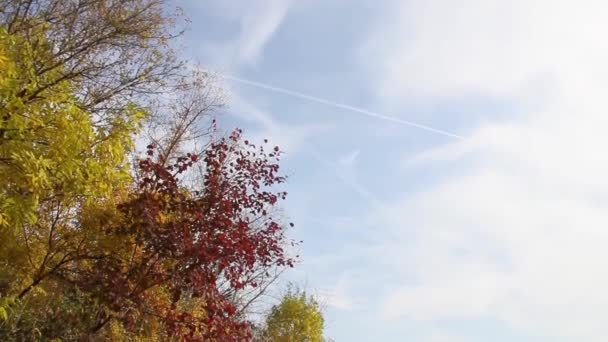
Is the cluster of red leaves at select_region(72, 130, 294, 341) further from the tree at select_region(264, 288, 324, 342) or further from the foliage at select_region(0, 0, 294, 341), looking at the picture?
the tree at select_region(264, 288, 324, 342)

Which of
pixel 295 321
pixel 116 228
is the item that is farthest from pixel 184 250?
pixel 295 321

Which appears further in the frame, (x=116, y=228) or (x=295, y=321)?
(x=295, y=321)

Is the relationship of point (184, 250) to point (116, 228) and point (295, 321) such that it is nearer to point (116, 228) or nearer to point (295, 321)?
point (116, 228)

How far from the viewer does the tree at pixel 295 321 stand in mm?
32469

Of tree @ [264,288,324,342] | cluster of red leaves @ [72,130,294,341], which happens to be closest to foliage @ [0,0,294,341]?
cluster of red leaves @ [72,130,294,341]

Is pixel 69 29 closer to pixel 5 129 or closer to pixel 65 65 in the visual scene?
pixel 65 65

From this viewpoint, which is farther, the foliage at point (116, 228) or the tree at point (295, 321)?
the tree at point (295, 321)

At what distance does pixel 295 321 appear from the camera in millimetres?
32781

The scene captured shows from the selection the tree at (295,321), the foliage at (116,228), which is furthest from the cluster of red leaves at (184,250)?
the tree at (295,321)

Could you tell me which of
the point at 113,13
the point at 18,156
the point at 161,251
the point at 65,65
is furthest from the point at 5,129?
the point at 113,13

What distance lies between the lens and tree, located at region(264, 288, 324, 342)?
107 ft

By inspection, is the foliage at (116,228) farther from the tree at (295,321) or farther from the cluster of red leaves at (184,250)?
the tree at (295,321)

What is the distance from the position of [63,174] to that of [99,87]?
5.63 meters

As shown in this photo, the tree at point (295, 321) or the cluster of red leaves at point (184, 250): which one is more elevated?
the tree at point (295, 321)
